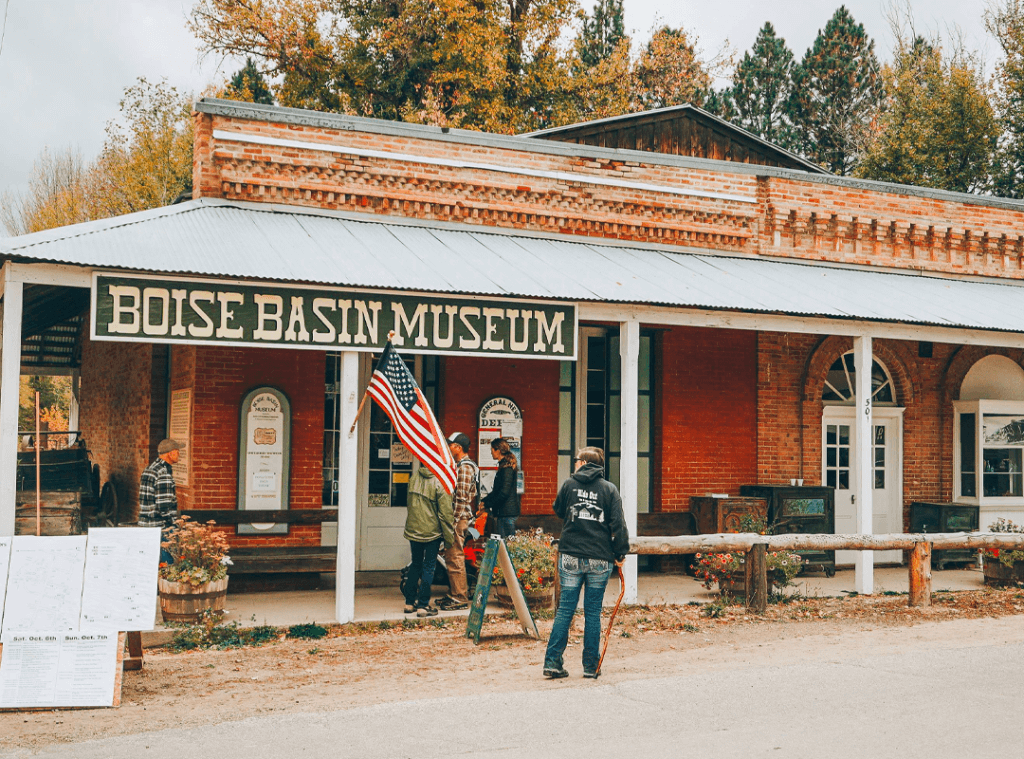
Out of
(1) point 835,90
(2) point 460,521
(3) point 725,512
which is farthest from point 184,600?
(1) point 835,90

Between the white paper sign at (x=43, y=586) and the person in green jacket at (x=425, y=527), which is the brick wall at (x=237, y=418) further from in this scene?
the white paper sign at (x=43, y=586)

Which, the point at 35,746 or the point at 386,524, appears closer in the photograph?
the point at 35,746

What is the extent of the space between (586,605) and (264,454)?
500cm

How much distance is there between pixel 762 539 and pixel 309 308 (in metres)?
5.19

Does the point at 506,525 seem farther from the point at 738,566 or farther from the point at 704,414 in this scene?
the point at 704,414

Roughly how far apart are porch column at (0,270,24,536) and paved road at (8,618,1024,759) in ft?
10.8

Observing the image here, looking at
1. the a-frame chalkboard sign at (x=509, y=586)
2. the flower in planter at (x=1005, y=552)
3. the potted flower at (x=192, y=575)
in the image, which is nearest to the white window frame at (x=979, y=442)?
the flower in planter at (x=1005, y=552)

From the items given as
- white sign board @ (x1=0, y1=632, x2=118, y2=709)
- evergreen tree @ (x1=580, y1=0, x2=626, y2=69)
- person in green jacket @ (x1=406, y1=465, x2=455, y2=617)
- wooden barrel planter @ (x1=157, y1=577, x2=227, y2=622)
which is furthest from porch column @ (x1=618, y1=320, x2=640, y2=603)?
evergreen tree @ (x1=580, y1=0, x2=626, y2=69)

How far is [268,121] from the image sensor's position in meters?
11.6

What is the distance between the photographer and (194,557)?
930 centimetres

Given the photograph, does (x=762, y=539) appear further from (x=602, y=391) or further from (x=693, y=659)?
(x=602, y=391)

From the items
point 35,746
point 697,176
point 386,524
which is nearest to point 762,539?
point 386,524

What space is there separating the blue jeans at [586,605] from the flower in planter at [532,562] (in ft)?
7.34

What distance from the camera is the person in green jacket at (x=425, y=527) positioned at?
10.0 metres
